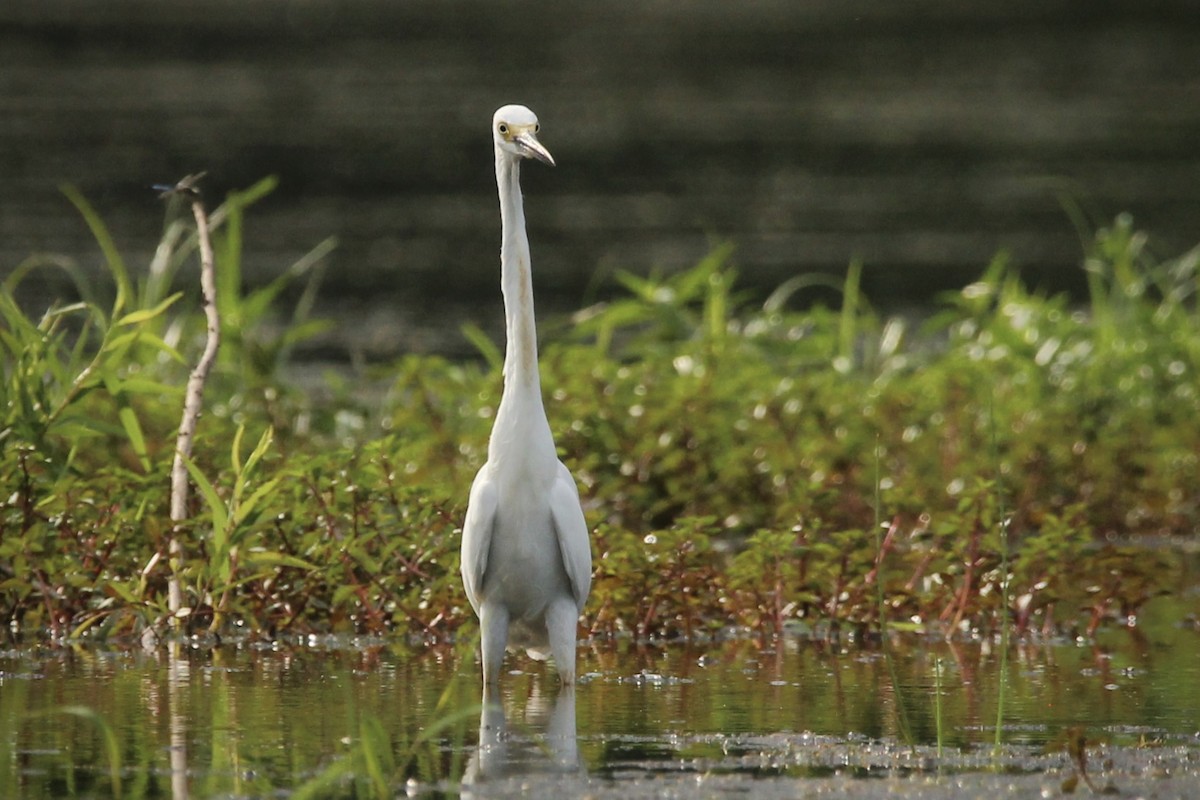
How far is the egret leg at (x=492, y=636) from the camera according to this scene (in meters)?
6.30

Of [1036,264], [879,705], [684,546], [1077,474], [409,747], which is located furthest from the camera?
[1036,264]

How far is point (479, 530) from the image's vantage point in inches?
241

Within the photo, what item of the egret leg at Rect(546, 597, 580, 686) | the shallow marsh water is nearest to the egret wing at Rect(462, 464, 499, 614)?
the egret leg at Rect(546, 597, 580, 686)

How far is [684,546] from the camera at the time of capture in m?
7.25

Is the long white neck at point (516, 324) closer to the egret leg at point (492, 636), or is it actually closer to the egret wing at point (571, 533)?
the egret wing at point (571, 533)

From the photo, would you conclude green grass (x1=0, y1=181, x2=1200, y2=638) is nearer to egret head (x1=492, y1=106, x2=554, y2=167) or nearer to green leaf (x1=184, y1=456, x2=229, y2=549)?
green leaf (x1=184, y1=456, x2=229, y2=549)

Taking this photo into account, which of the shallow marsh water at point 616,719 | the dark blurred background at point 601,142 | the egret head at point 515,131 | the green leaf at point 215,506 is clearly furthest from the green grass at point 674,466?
the dark blurred background at point 601,142

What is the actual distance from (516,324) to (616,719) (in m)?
1.19

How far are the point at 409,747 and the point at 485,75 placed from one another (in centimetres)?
3392

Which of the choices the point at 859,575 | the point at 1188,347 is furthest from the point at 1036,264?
the point at 859,575

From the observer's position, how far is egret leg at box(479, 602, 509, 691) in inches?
248

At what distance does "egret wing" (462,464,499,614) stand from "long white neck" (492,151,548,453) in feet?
0.57

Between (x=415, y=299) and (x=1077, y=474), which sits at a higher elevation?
(x=415, y=299)

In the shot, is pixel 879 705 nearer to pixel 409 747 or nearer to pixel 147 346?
pixel 409 747
